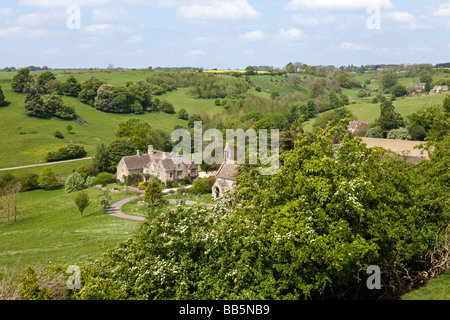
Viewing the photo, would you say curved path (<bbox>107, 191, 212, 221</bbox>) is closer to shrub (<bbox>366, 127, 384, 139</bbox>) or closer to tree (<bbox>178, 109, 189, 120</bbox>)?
shrub (<bbox>366, 127, 384, 139</bbox>)

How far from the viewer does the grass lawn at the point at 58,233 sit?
30.5 meters

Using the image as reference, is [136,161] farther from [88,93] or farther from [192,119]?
[88,93]

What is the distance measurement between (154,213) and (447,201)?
20.2m

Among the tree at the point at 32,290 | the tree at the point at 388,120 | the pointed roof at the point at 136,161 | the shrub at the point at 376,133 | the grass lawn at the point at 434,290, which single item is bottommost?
the pointed roof at the point at 136,161

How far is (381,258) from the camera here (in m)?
18.2

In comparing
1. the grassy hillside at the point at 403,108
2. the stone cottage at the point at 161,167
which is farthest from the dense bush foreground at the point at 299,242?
the grassy hillside at the point at 403,108

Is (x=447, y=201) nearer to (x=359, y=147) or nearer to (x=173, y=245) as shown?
(x=359, y=147)

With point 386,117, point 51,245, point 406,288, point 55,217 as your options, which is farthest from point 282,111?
point 406,288

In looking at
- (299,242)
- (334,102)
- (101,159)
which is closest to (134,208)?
(101,159)

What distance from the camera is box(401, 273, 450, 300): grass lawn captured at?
1594cm

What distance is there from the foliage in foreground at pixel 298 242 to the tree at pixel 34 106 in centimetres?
10834

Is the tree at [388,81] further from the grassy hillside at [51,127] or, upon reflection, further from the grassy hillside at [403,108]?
the grassy hillside at [51,127]

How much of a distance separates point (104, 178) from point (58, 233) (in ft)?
117

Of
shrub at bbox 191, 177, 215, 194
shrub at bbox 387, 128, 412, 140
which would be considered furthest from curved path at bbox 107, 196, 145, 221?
shrub at bbox 387, 128, 412, 140
